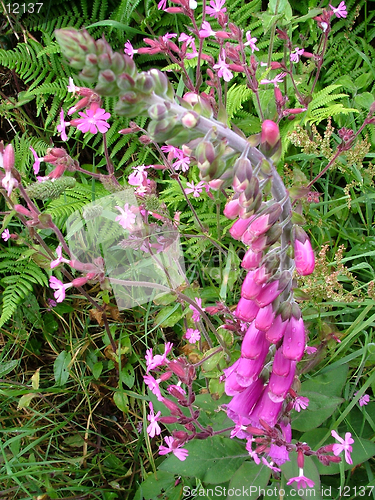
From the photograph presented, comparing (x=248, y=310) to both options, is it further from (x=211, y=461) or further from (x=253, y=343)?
(x=211, y=461)

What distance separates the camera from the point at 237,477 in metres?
1.73

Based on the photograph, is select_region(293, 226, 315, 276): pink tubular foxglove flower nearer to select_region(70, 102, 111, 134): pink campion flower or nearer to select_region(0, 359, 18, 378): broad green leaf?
select_region(70, 102, 111, 134): pink campion flower

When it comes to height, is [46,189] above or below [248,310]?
above

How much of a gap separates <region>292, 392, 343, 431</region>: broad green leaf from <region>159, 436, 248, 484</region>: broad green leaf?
1.04 ft

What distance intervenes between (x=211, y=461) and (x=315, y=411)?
54 cm

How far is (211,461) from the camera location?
186cm

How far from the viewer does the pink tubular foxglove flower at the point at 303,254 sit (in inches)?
46.0

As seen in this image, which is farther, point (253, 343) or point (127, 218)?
point (127, 218)

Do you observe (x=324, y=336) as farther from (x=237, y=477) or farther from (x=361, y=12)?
(x=361, y=12)

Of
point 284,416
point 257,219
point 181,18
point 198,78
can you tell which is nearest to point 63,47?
point 257,219

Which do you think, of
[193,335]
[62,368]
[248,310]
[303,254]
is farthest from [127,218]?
[62,368]

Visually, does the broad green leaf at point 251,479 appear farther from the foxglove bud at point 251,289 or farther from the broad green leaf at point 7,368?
the broad green leaf at point 7,368

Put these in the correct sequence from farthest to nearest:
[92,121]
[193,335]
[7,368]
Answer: [7,368]
[193,335]
[92,121]

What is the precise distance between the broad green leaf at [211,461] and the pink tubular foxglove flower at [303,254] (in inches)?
44.6
